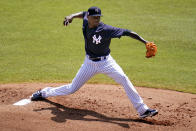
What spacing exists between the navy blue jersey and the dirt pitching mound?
4.03 feet

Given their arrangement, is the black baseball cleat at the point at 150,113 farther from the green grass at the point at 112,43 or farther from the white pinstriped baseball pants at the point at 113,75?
the green grass at the point at 112,43

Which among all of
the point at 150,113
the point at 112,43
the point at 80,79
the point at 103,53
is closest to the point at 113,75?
the point at 103,53

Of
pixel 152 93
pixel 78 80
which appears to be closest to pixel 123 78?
pixel 78 80

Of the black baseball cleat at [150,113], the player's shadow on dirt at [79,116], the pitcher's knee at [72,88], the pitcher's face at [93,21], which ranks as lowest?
the player's shadow on dirt at [79,116]

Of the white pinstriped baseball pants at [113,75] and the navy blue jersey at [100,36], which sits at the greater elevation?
the navy blue jersey at [100,36]

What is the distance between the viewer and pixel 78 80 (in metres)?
6.46

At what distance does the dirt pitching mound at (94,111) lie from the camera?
5953 mm

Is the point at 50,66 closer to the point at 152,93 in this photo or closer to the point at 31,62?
the point at 31,62

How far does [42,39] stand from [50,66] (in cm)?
237

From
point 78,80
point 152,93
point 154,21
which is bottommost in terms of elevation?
point 152,93

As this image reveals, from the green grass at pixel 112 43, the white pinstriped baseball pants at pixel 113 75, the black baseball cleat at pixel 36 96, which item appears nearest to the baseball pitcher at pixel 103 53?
the white pinstriped baseball pants at pixel 113 75

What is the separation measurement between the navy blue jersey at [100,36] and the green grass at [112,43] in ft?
8.69

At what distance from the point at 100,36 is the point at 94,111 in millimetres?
1580

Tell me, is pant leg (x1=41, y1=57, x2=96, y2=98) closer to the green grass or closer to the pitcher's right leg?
the pitcher's right leg
